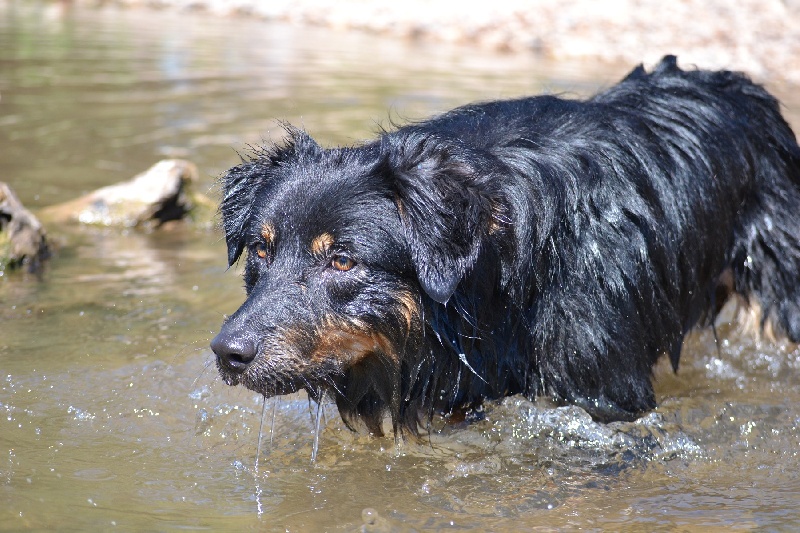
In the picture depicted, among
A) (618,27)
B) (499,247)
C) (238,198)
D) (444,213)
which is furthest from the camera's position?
(618,27)

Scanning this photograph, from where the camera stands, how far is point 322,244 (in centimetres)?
405

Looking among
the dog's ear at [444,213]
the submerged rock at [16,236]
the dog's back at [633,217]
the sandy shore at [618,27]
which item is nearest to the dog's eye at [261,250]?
the dog's ear at [444,213]

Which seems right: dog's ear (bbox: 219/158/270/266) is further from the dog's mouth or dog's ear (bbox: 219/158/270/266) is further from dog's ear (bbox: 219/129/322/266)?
the dog's mouth

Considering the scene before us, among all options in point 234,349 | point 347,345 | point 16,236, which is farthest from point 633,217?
point 16,236

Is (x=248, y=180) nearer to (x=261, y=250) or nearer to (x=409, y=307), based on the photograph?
(x=261, y=250)

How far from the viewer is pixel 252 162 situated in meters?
4.76

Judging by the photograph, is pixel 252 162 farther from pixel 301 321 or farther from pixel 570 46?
pixel 570 46

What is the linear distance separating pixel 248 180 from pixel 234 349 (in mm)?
1186

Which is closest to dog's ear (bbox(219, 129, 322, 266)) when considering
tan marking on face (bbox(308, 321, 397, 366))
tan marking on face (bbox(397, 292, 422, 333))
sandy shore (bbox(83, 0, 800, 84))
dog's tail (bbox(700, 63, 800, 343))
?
tan marking on face (bbox(308, 321, 397, 366))

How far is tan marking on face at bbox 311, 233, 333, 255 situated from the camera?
4.05m

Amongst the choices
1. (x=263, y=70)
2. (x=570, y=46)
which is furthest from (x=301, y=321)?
(x=570, y=46)

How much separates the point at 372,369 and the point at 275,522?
854 millimetres

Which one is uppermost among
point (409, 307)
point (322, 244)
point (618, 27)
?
point (618, 27)

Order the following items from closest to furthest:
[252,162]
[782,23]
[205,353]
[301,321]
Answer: [301,321] < [252,162] < [205,353] < [782,23]
